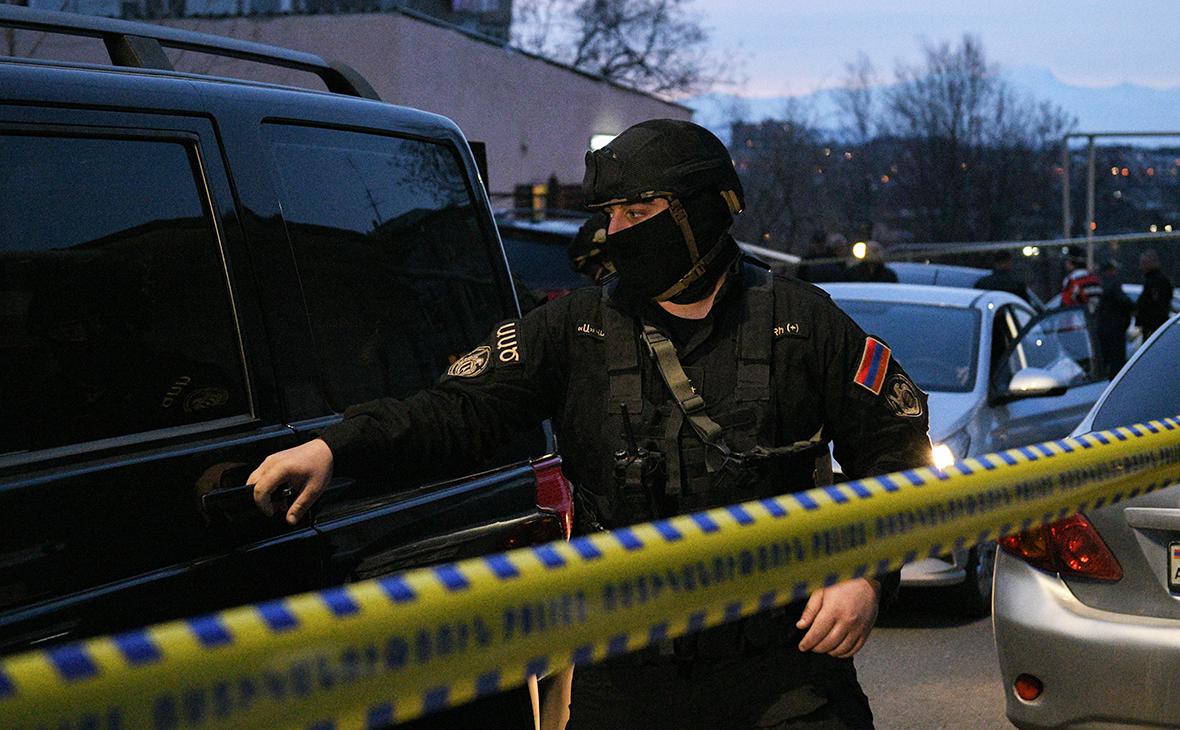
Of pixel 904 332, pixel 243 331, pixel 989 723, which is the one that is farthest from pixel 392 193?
pixel 904 332

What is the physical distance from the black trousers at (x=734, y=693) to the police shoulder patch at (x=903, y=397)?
0.49 metres

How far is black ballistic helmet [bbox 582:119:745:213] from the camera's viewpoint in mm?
3051

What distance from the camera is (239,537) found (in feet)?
9.21

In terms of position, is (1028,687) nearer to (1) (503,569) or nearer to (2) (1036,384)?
(1) (503,569)

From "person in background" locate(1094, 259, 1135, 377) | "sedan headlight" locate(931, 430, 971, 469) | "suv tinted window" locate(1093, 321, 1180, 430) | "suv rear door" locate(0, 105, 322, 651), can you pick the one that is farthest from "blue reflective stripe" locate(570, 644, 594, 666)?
"person in background" locate(1094, 259, 1135, 377)

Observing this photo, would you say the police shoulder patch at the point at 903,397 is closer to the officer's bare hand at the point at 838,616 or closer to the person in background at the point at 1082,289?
the officer's bare hand at the point at 838,616

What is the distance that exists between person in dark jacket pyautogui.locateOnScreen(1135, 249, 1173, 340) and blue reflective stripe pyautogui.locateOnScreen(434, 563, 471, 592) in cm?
1724

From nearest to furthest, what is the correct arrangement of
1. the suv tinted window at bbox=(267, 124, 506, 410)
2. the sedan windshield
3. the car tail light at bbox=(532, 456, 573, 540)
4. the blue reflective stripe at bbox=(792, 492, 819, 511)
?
the blue reflective stripe at bbox=(792, 492, 819, 511) → the suv tinted window at bbox=(267, 124, 506, 410) → the car tail light at bbox=(532, 456, 573, 540) → the sedan windshield

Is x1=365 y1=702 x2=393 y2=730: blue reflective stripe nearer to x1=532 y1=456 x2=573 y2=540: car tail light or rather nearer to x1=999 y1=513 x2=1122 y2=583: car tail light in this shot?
x1=532 y1=456 x2=573 y2=540: car tail light

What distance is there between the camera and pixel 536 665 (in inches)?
74.9

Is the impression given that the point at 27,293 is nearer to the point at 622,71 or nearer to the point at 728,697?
the point at 728,697

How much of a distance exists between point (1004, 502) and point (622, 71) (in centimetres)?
4434

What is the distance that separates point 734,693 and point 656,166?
3.30 feet

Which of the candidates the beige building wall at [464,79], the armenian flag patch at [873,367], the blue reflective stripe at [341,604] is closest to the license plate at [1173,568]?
the armenian flag patch at [873,367]
